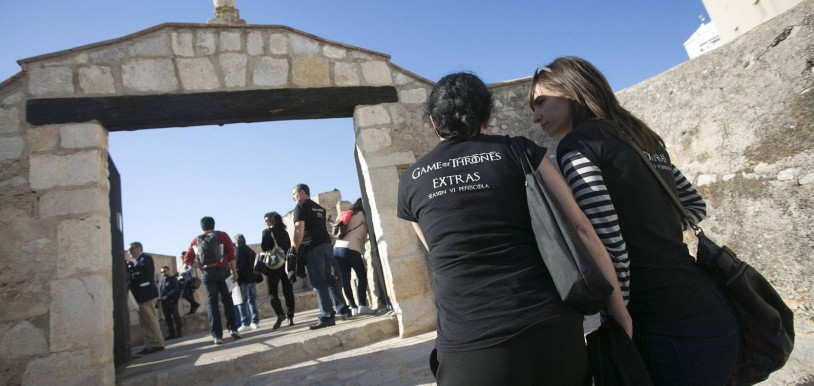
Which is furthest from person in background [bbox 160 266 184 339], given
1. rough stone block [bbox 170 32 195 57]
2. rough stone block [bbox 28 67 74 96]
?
rough stone block [bbox 170 32 195 57]

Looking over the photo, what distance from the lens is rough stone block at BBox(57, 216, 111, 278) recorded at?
3611mm

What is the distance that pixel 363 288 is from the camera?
19.3ft

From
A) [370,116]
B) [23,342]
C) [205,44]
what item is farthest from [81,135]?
[370,116]

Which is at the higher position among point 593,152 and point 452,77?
point 452,77

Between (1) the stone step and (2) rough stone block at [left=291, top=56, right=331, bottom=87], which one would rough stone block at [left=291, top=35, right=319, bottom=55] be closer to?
(2) rough stone block at [left=291, top=56, right=331, bottom=87]

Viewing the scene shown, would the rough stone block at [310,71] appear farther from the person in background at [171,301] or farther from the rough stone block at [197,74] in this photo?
the person in background at [171,301]

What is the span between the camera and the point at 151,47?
4.23 m

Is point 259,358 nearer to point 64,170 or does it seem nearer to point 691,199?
point 64,170

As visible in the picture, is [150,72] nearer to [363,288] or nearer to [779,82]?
[363,288]

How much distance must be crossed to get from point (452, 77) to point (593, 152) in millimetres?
561

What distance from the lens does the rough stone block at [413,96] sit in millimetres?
4949

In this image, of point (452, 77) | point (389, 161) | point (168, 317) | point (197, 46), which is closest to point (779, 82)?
point (452, 77)

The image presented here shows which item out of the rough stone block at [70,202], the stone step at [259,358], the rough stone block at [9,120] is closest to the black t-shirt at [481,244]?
the stone step at [259,358]

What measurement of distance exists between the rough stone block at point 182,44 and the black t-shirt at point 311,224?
6.69 feet
